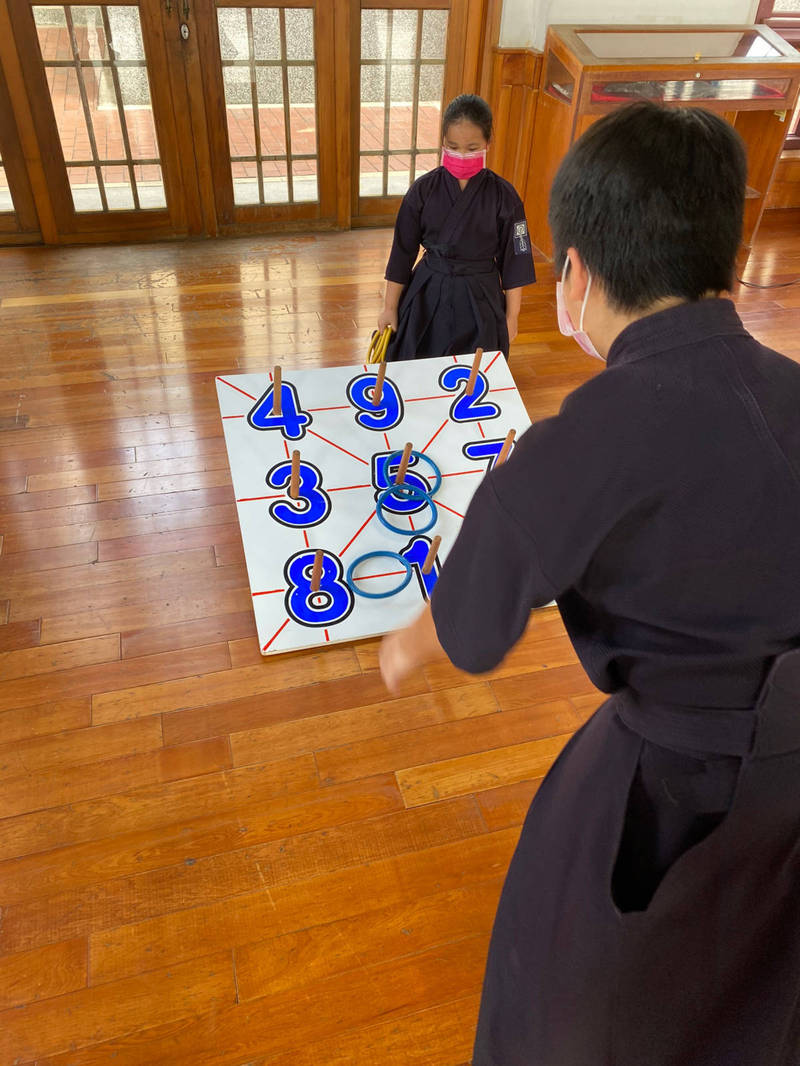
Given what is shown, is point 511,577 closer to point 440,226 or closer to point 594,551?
point 594,551

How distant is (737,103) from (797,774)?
4.37 m

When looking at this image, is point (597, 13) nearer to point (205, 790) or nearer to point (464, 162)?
point (464, 162)

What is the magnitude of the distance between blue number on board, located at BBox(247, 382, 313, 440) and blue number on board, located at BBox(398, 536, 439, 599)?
51 cm

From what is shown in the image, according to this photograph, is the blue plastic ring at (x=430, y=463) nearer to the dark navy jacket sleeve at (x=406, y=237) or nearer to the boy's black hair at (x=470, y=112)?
the dark navy jacket sleeve at (x=406, y=237)

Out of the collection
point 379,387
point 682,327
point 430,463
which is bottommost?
point 430,463

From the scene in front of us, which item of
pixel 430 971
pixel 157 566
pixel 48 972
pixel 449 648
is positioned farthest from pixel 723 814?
pixel 157 566

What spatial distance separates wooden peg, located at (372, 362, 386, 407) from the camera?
2564 millimetres

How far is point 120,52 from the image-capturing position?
160 inches

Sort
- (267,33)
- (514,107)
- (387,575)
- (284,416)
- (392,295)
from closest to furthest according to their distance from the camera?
1. (387,575)
2. (284,416)
3. (392,295)
4. (267,33)
5. (514,107)

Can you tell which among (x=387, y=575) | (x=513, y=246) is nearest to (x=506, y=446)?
(x=387, y=575)

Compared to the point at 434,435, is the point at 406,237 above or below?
above

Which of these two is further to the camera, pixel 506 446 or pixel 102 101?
pixel 102 101

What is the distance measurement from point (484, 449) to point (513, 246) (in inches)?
26.4

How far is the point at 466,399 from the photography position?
8.66 feet
